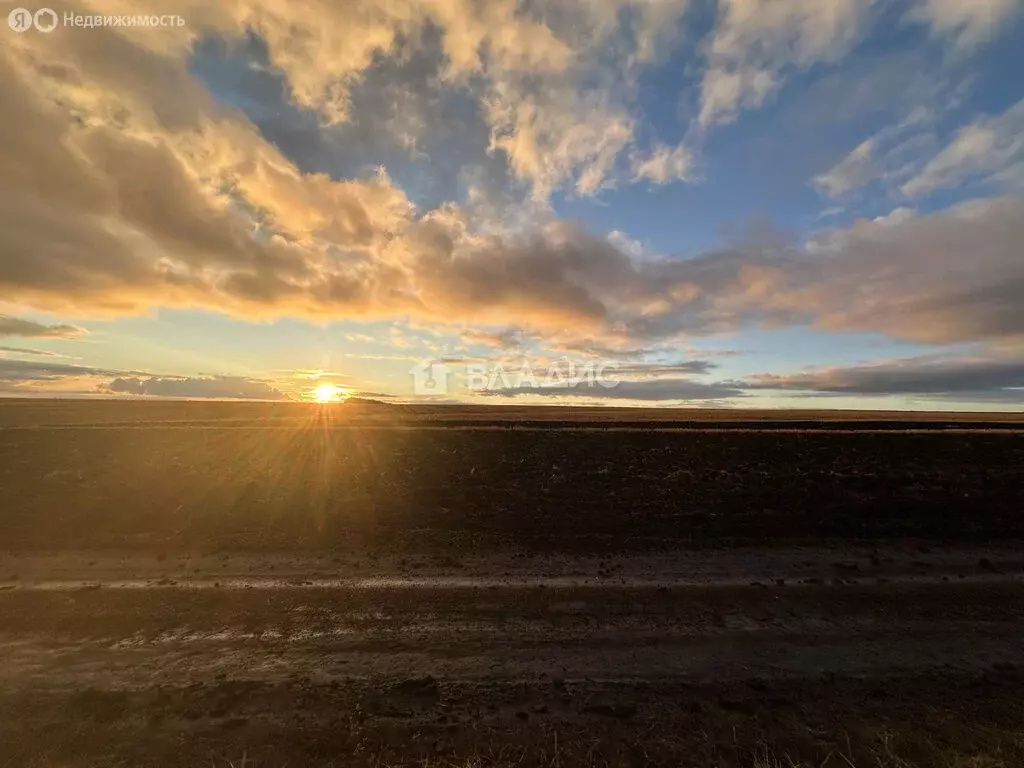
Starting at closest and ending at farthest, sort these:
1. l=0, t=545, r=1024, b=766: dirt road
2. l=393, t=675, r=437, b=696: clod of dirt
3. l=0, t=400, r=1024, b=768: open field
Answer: l=0, t=545, r=1024, b=766: dirt road
l=0, t=400, r=1024, b=768: open field
l=393, t=675, r=437, b=696: clod of dirt

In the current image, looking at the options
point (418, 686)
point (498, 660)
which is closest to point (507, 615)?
point (498, 660)

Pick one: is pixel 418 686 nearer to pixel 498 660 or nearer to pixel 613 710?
pixel 498 660

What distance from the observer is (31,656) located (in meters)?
8.32

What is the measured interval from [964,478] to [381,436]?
27266 millimetres

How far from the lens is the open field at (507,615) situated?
21.5 ft

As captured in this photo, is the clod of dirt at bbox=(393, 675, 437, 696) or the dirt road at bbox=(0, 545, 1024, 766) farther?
the clod of dirt at bbox=(393, 675, 437, 696)

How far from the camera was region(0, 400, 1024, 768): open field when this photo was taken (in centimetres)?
656

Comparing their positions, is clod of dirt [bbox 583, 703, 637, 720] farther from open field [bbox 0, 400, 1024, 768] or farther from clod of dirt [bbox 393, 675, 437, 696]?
clod of dirt [bbox 393, 675, 437, 696]

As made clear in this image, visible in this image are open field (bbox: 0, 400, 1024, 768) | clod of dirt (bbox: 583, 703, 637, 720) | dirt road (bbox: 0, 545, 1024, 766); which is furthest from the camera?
clod of dirt (bbox: 583, 703, 637, 720)

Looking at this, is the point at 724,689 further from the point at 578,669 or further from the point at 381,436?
the point at 381,436

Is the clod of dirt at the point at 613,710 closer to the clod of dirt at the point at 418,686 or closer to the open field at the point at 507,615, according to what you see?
the open field at the point at 507,615

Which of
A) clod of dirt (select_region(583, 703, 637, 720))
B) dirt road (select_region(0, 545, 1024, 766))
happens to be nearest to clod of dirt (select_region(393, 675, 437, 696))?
dirt road (select_region(0, 545, 1024, 766))

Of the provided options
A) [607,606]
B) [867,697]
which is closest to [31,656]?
[607,606]

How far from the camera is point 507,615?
10.1m
